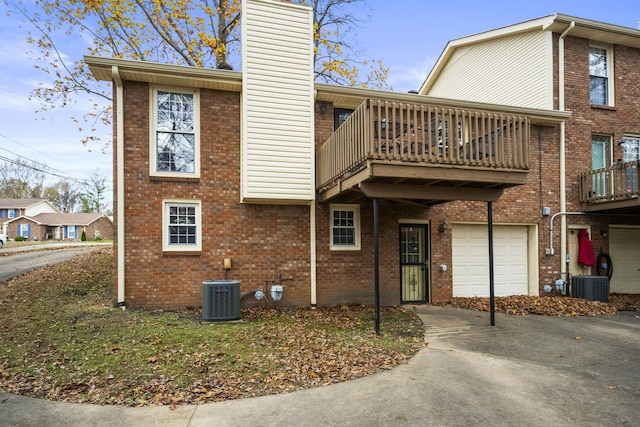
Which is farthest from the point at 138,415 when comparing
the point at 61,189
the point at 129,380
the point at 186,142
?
the point at 61,189

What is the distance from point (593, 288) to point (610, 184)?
2840 mm

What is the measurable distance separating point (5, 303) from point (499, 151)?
10.4 m

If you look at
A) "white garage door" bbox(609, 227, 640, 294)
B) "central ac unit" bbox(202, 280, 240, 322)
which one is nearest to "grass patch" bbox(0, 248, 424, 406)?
"central ac unit" bbox(202, 280, 240, 322)

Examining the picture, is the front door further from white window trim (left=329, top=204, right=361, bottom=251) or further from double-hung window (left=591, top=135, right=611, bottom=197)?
double-hung window (left=591, top=135, right=611, bottom=197)

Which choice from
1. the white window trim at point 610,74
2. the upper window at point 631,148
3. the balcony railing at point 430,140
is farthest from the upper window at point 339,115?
the upper window at point 631,148

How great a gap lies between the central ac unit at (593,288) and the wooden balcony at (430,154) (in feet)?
17.1

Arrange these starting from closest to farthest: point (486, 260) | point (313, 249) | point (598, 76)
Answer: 1. point (313, 249)
2. point (486, 260)
3. point (598, 76)

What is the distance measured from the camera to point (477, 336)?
670 cm

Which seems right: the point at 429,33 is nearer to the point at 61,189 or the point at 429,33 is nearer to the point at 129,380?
the point at 129,380

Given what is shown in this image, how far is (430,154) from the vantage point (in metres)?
6.35

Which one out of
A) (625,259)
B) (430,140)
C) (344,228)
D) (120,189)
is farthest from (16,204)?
(625,259)

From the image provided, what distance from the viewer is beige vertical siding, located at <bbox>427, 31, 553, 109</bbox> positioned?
11266 mm

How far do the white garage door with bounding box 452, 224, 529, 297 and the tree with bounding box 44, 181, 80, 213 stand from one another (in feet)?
213

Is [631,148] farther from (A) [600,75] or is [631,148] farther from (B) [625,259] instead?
(B) [625,259]
